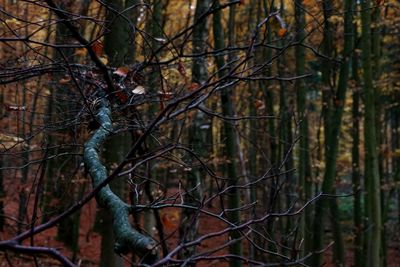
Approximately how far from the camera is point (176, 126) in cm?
1267

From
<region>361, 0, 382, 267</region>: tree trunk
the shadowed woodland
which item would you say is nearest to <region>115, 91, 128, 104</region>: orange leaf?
the shadowed woodland

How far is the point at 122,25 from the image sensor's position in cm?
711

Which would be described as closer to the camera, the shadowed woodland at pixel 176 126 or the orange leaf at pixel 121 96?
the shadowed woodland at pixel 176 126

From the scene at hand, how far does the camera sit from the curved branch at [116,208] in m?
1.71

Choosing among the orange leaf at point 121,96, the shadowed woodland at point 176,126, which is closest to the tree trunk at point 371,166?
the shadowed woodland at point 176,126

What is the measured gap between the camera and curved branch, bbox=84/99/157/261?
171 cm

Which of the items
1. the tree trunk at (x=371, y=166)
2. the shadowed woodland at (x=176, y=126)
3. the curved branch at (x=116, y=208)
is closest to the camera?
the curved branch at (x=116, y=208)

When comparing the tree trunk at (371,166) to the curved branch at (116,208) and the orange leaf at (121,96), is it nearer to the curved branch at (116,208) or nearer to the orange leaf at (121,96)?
the orange leaf at (121,96)

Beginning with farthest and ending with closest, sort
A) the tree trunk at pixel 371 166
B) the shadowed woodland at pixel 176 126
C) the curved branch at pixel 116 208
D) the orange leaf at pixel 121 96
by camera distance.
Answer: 1. the tree trunk at pixel 371 166
2. the orange leaf at pixel 121 96
3. the shadowed woodland at pixel 176 126
4. the curved branch at pixel 116 208

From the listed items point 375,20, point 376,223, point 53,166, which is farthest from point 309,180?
point 53,166

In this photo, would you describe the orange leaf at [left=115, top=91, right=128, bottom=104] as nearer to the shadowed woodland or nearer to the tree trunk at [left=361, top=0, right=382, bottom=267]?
the shadowed woodland

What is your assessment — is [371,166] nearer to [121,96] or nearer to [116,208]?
[121,96]

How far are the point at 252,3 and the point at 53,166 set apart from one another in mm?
8303

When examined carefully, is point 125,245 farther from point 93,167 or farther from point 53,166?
point 53,166
